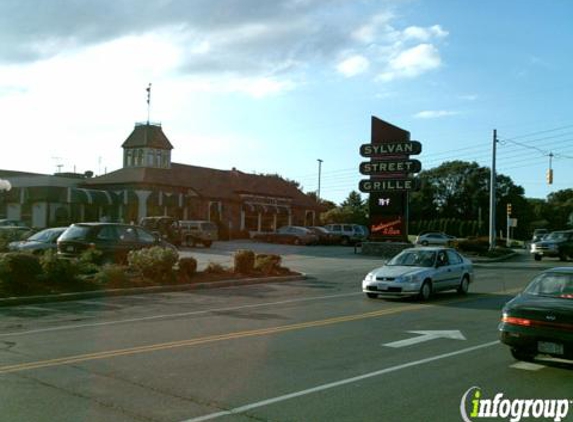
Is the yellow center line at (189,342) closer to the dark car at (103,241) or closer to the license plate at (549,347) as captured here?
the license plate at (549,347)

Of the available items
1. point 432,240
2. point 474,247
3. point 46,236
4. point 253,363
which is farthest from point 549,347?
point 432,240

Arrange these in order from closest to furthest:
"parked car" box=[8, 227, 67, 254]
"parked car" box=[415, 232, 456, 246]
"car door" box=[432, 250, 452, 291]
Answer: "car door" box=[432, 250, 452, 291] → "parked car" box=[8, 227, 67, 254] → "parked car" box=[415, 232, 456, 246]

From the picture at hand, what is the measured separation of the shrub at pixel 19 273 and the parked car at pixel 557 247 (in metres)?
29.8

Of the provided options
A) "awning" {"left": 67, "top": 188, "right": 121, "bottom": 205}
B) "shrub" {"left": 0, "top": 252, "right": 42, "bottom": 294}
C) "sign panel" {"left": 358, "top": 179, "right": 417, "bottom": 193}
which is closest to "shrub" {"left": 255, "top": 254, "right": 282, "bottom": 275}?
"shrub" {"left": 0, "top": 252, "right": 42, "bottom": 294}

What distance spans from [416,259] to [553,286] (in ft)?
30.0

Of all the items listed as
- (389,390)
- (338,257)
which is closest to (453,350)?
(389,390)

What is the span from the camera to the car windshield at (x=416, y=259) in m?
18.4

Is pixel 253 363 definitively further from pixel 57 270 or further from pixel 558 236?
pixel 558 236

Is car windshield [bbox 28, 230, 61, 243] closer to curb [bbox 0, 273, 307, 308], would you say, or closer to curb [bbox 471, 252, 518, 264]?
curb [bbox 0, 273, 307, 308]

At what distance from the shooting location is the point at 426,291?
17.6 m

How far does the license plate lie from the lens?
27.6 feet

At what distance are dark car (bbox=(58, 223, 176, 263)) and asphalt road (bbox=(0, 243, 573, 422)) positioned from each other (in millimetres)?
4629

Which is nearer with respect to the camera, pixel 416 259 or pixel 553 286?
pixel 553 286

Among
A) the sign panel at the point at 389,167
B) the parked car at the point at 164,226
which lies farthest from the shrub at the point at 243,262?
the sign panel at the point at 389,167
